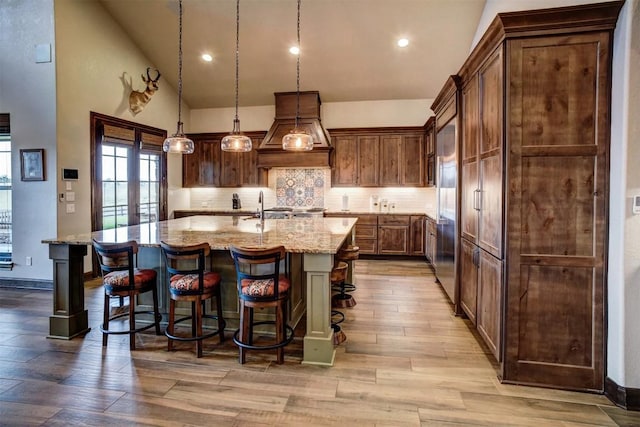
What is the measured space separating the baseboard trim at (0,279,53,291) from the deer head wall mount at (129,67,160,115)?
9.48 ft

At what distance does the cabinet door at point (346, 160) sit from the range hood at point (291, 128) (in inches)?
7.6

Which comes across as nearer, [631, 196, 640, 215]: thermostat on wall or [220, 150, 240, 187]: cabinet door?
[631, 196, 640, 215]: thermostat on wall

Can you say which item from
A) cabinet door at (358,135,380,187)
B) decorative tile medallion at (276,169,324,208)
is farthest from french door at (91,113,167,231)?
cabinet door at (358,135,380,187)

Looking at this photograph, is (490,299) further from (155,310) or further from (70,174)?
(70,174)

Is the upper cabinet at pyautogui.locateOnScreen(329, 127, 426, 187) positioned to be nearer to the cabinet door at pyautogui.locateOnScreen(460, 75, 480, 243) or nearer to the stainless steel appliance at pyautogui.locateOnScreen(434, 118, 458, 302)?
the stainless steel appliance at pyautogui.locateOnScreen(434, 118, 458, 302)

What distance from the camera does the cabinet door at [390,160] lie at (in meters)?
7.05

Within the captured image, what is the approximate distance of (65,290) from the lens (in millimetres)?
3324

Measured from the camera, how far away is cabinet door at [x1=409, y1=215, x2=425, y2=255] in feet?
22.2

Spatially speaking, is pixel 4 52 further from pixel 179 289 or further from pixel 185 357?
pixel 185 357

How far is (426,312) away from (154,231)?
9.69 feet

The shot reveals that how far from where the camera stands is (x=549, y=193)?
2.47 metres

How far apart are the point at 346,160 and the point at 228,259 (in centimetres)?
423

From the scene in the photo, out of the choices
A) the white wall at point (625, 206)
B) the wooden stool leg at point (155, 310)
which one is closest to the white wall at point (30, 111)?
the wooden stool leg at point (155, 310)

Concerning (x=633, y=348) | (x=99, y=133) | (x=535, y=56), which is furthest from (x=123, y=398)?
(x=99, y=133)
